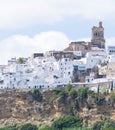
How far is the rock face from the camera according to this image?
76.1m

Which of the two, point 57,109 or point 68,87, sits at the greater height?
point 68,87

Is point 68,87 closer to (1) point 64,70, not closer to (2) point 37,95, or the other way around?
(2) point 37,95

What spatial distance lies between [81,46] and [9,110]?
15.0m

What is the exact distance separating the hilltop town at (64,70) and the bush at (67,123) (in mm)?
4438

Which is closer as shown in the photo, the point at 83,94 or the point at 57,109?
the point at 83,94

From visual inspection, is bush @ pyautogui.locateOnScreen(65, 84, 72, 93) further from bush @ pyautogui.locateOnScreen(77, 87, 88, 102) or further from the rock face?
bush @ pyautogui.locateOnScreen(77, 87, 88, 102)

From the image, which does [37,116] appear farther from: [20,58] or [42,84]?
[20,58]

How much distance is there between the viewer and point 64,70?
84.1 metres

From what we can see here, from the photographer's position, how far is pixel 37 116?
7906 cm

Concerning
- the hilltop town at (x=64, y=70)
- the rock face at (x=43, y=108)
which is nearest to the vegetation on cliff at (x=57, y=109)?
the rock face at (x=43, y=108)

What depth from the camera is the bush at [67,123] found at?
74331mm

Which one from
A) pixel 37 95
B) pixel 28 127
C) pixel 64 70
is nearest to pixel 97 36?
pixel 64 70

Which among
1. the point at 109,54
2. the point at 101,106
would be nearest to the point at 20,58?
the point at 109,54

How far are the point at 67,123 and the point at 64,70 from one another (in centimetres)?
1085
